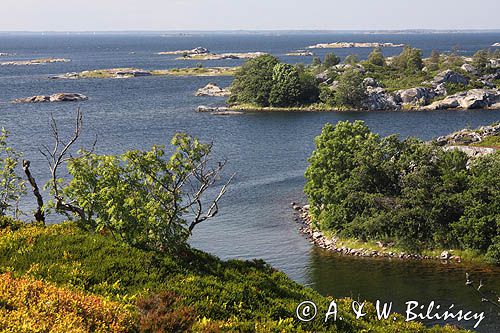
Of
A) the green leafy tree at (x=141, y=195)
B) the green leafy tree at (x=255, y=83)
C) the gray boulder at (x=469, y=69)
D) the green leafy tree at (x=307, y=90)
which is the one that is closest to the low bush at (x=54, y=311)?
the green leafy tree at (x=141, y=195)

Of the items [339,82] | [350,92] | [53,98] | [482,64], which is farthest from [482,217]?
[482,64]

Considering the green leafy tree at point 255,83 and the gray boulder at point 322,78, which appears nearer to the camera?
the green leafy tree at point 255,83

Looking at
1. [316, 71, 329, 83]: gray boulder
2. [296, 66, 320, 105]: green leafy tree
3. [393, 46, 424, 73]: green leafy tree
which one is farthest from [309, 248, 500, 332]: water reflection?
[393, 46, 424, 73]: green leafy tree

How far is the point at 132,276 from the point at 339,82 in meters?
120

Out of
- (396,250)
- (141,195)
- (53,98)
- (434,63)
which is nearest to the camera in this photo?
(141,195)

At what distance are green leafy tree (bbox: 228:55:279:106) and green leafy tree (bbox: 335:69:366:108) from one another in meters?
15.6

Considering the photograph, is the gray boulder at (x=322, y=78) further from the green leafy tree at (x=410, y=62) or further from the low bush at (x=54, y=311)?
the low bush at (x=54, y=311)

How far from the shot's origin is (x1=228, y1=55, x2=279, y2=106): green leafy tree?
131m

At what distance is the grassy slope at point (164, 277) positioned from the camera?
16.8 metres

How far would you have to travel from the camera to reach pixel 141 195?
21.9 metres

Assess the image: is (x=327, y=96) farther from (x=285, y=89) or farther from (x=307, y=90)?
(x=285, y=89)

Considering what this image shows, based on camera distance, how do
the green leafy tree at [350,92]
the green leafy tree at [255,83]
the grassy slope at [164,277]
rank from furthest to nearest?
1. the green leafy tree at [255,83]
2. the green leafy tree at [350,92]
3. the grassy slope at [164,277]

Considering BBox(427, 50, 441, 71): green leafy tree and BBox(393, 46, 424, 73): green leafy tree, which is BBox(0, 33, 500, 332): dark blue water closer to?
BBox(393, 46, 424, 73): green leafy tree

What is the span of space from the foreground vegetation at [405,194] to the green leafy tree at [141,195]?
1175 inches
